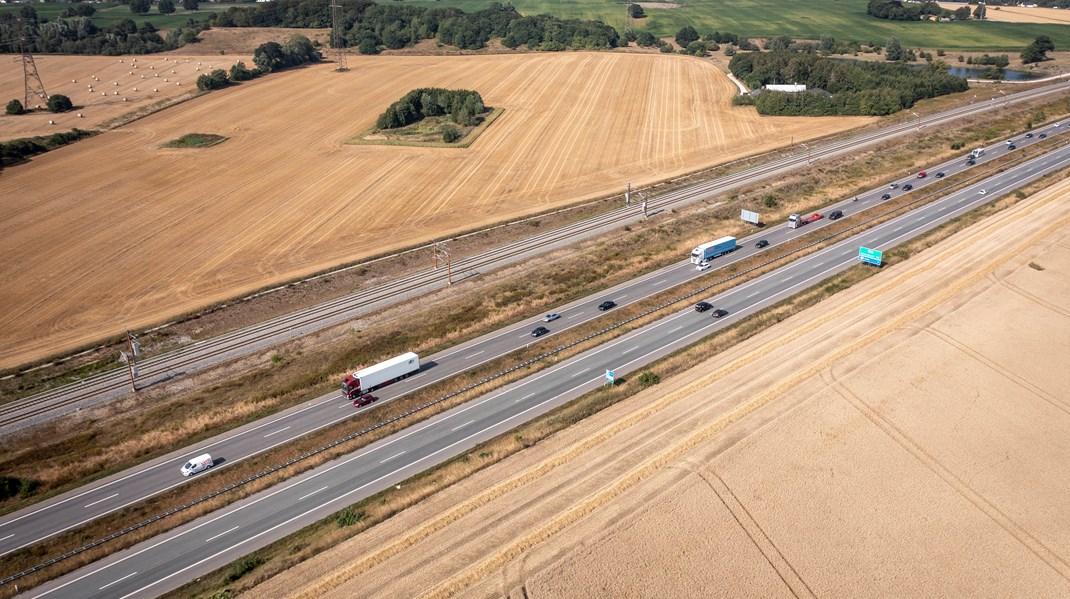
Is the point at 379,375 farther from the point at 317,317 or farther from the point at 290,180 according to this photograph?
the point at 290,180

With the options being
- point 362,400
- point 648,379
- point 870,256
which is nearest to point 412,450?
point 362,400

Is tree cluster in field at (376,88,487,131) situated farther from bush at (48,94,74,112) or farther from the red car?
the red car

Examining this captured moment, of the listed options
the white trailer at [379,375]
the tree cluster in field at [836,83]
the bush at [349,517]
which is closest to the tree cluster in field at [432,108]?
the tree cluster in field at [836,83]

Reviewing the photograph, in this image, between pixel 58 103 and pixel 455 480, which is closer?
pixel 455 480

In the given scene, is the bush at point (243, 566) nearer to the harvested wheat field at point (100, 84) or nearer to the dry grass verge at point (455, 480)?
the dry grass verge at point (455, 480)

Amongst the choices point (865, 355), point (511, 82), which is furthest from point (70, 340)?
point (511, 82)

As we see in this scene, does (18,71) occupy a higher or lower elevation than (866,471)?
higher

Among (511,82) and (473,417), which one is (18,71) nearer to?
(511,82)
